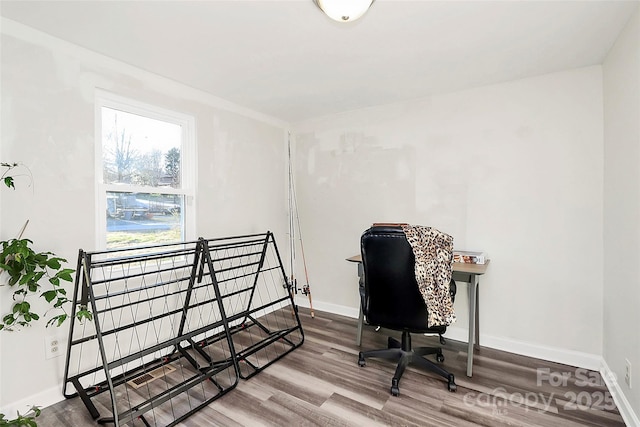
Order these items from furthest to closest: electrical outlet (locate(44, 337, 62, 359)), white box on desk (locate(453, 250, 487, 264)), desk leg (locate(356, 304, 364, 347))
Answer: desk leg (locate(356, 304, 364, 347)), white box on desk (locate(453, 250, 487, 264)), electrical outlet (locate(44, 337, 62, 359))

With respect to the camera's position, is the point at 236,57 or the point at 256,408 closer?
the point at 256,408

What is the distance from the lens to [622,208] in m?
1.96

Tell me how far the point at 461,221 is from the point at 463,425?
1656 mm

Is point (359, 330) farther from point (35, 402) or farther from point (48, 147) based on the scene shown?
point (48, 147)

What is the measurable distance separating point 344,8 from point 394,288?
1.66 m

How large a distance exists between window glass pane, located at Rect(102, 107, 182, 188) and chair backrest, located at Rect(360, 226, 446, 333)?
1.82 metres

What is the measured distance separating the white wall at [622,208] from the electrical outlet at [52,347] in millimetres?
3388

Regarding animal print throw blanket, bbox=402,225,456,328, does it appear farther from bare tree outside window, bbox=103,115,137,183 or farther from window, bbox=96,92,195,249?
bare tree outside window, bbox=103,115,137,183

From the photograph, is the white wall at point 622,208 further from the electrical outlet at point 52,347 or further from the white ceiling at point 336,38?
the electrical outlet at point 52,347

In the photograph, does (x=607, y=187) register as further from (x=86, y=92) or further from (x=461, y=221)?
(x=86, y=92)

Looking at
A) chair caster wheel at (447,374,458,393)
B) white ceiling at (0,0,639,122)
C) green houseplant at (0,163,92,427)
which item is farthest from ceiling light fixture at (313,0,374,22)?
chair caster wheel at (447,374,458,393)

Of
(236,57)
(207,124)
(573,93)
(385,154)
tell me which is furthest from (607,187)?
(207,124)

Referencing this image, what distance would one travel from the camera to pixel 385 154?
330cm

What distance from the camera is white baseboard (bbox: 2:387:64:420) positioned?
181 centimetres
